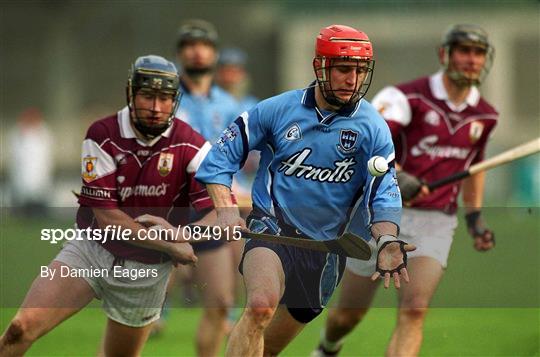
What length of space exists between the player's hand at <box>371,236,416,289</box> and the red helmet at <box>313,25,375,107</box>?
72 cm

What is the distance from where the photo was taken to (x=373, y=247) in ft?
18.8

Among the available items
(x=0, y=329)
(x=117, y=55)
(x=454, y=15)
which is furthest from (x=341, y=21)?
(x=0, y=329)

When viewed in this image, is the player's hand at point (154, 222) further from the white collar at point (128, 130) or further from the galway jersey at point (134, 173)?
the white collar at point (128, 130)

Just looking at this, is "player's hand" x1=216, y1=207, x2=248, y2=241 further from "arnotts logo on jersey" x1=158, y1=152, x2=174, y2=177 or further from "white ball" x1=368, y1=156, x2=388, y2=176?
"white ball" x1=368, y1=156, x2=388, y2=176

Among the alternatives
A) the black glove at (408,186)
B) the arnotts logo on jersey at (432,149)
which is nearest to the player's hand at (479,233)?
the arnotts logo on jersey at (432,149)

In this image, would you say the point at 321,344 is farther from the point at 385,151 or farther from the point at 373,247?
the point at 385,151

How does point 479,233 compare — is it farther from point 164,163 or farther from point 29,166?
point 29,166

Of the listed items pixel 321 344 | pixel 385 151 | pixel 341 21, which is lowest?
pixel 341 21

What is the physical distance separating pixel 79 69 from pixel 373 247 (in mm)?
22081

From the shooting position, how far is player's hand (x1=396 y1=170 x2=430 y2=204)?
6680 millimetres

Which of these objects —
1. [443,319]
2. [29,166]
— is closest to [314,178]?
[443,319]

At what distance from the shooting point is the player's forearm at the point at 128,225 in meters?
5.57

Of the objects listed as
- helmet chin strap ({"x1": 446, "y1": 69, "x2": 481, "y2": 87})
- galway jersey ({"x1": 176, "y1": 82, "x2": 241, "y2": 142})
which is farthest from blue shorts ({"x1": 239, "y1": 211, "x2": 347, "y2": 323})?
galway jersey ({"x1": 176, "y1": 82, "x2": 241, "y2": 142})

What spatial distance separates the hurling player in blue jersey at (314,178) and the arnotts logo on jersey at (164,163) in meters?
0.35
